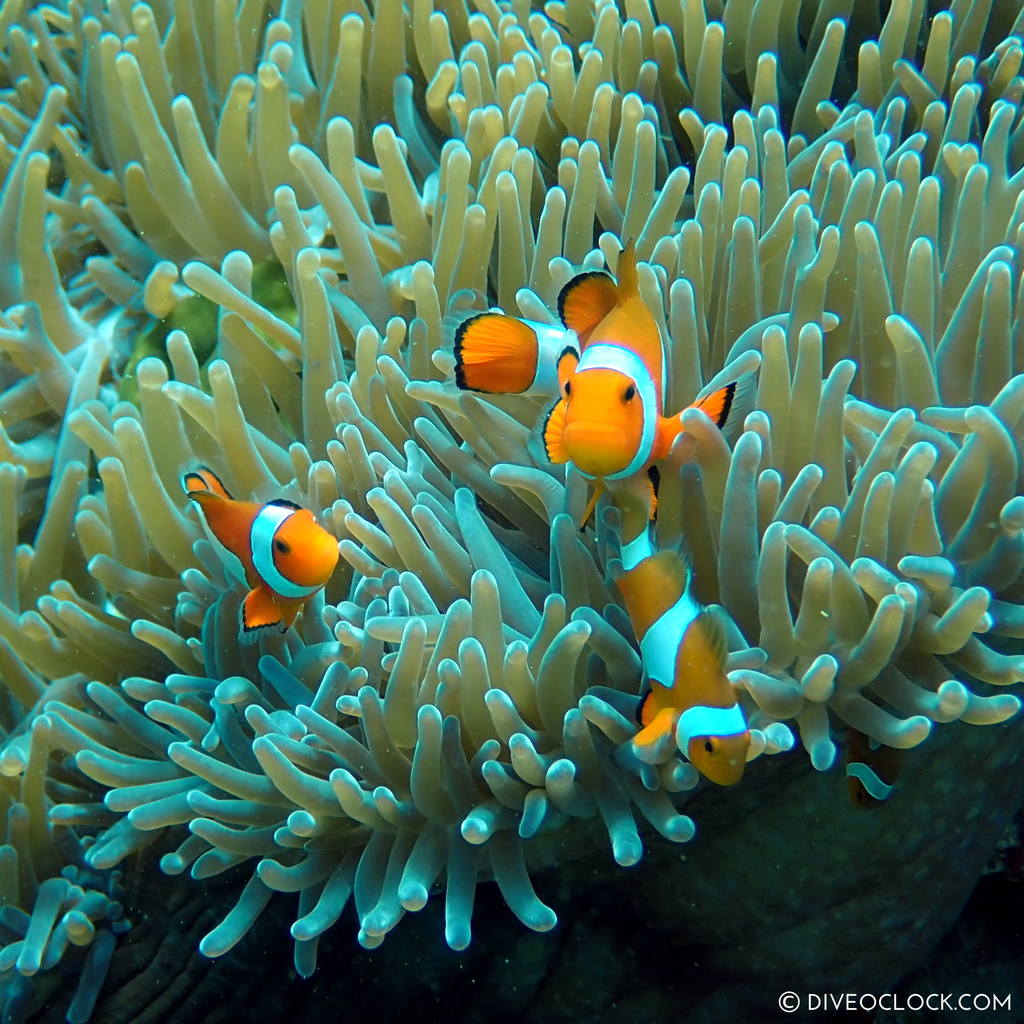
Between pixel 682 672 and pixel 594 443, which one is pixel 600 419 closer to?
pixel 594 443

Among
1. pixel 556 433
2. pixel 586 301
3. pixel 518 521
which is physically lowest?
pixel 518 521

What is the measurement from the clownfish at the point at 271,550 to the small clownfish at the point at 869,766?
2.33 ft

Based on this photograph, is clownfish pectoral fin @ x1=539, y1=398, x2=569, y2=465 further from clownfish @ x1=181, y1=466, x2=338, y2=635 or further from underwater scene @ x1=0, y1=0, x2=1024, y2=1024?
clownfish @ x1=181, y1=466, x2=338, y2=635

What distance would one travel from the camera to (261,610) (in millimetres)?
1323

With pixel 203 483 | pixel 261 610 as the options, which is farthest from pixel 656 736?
pixel 203 483

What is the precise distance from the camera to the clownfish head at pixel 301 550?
125 cm

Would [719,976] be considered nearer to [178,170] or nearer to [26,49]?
[178,170]

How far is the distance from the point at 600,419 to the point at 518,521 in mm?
424

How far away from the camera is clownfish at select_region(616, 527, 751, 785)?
102 centimetres

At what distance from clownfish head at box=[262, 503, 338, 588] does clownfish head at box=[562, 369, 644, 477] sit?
38cm

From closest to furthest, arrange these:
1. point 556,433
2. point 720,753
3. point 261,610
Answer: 1. point 720,753
2. point 556,433
3. point 261,610

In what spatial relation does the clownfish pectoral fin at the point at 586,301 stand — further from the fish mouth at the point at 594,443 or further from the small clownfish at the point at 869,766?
the small clownfish at the point at 869,766

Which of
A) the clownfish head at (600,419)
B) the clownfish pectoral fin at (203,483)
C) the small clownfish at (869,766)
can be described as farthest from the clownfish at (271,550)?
the small clownfish at (869,766)

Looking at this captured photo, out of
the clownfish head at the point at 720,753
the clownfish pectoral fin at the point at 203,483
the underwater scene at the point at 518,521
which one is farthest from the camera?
the clownfish pectoral fin at the point at 203,483
